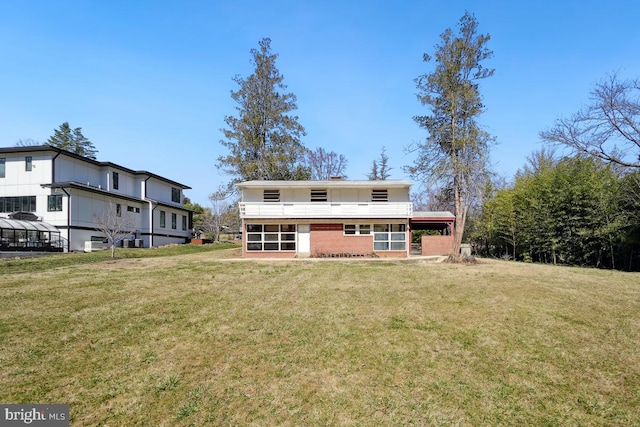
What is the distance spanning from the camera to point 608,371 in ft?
20.0

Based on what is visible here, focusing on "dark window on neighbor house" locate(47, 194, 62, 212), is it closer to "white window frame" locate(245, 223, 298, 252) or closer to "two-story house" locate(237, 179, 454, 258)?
"two-story house" locate(237, 179, 454, 258)

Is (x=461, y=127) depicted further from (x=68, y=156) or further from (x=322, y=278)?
(x=68, y=156)

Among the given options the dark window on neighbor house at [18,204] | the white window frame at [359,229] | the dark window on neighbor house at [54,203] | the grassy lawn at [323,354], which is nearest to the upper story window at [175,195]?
the dark window on neighbor house at [54,203]

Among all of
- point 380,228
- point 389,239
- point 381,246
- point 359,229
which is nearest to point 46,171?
point 359,229

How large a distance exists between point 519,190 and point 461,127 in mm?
5892

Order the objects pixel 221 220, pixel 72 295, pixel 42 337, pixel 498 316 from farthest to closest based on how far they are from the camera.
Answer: pixel 221 220
pixel 72 295
pixel 498 316
pixel 42 337

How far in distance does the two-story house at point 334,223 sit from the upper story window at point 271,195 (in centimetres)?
53

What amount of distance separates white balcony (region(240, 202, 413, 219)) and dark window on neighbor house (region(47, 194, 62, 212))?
12746 millimetres

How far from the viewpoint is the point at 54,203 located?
24.5 m

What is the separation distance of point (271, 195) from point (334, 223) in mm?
4908

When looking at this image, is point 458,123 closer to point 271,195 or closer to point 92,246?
point 271,195

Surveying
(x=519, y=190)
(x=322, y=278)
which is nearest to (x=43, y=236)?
(x=322, y=278)

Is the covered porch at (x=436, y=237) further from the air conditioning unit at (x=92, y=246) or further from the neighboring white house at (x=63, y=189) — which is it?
the neighboring white house at (x=63, y=189)

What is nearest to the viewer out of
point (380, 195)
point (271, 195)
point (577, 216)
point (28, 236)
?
point (577, 216)
